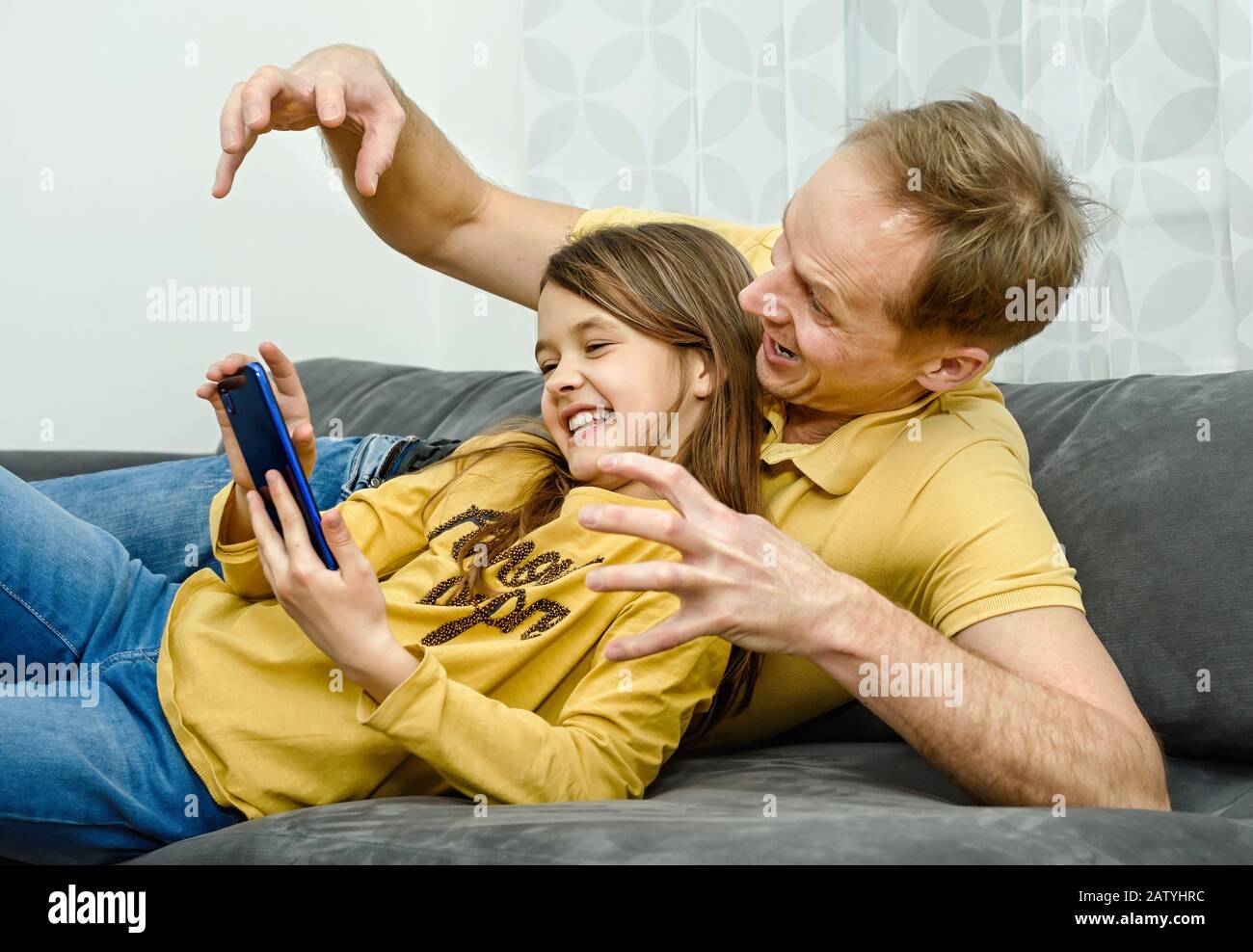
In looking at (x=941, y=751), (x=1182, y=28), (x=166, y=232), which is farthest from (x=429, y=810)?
(x=166, y=232)

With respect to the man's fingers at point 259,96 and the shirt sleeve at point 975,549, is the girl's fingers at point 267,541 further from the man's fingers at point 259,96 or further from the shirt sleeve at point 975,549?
the shirt sleeve at point 975,549

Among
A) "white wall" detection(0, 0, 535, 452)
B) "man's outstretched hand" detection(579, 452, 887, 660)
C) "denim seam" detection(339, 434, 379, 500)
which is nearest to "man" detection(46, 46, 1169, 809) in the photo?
"man's outstretched hand" detection(579, 452, 887, 660)

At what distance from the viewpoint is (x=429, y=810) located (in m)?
0.90

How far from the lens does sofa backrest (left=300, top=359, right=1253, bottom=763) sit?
46.4 inches

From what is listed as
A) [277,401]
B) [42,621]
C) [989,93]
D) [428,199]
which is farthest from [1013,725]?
[989,93]

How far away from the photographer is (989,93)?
1.98 metres

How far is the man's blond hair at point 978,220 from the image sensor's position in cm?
117

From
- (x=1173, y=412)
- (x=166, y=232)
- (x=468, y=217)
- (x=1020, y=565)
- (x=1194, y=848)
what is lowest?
(x=1194, y=848)

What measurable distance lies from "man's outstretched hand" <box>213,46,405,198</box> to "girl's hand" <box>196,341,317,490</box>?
170 mm

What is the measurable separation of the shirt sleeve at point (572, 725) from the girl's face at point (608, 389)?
0.19 m

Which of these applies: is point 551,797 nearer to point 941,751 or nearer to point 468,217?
point 941,751

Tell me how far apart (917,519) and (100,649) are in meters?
0.83

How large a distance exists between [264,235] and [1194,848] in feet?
7.71

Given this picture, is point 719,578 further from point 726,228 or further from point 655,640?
point 726,228
